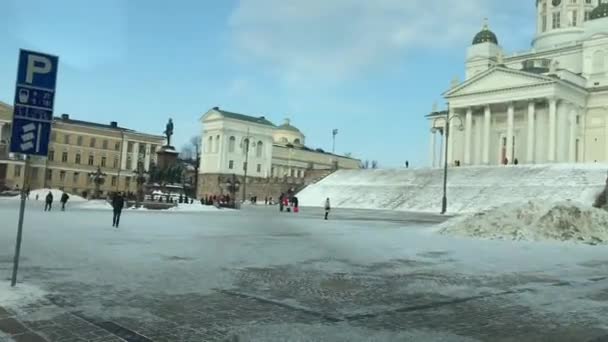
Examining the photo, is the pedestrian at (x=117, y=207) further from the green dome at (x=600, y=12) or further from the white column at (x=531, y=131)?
the green dome at (x=600, y=12)

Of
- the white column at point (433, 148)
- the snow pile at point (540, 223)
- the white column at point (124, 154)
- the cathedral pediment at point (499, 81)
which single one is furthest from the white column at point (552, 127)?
the white column at point (124, 154)

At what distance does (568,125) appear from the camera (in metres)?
74.6

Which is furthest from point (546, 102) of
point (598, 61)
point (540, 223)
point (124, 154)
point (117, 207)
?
point (124, 154)

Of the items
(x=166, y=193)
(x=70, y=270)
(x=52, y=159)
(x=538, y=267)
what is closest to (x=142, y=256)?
(x=70, y=270)

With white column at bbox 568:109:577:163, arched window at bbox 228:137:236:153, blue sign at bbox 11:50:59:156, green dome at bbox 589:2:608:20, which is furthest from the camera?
arched window at bbox 228:137:236:153

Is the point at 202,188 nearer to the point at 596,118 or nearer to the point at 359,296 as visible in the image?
the point at 596,118

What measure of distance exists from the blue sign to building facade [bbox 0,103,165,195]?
96.9m

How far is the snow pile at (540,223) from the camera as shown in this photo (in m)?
19.6

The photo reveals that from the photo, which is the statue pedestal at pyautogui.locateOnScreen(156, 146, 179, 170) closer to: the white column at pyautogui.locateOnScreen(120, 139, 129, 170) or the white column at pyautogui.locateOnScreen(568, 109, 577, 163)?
the white column at pyautogui.locateOnScreen(568, 109, 577, 163)

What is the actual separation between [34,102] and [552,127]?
7328 cm

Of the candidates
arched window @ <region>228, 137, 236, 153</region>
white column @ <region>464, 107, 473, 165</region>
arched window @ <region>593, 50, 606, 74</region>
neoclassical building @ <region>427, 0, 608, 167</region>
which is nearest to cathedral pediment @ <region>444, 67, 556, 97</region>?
neoclassical building @ <region>427, 0, 608, 167</region>

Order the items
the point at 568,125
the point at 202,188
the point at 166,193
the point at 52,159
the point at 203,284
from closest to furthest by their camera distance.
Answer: the point at 203,284 < the point at 166,193 < the point at 568,125 < the point at 52,159 < the point at 202,188

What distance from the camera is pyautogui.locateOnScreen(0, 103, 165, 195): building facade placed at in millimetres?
100438

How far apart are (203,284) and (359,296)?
104 inches
